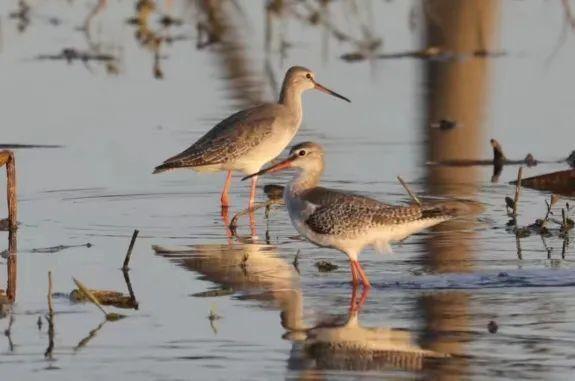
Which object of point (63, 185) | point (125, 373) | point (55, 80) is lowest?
point (125, 373)

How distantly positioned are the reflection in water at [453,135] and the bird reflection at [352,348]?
14cm

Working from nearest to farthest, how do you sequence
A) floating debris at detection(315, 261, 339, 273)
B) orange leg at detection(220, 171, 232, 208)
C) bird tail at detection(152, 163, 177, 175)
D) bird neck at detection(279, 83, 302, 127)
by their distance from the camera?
floating debris at detection(315, 261, 339, 273), orange leg at detection(220, 171, 232, 208), bird tail at detection(152, 163, 177, 175), bird neck at detection(279, 83, 302, 127)

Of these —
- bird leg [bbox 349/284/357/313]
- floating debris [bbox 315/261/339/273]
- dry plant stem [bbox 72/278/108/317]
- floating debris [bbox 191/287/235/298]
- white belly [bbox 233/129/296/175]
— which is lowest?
bird leg [bbox 349/284/357/313]

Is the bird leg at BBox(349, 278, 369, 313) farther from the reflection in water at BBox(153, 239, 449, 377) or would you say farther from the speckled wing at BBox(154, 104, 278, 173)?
the speckled wing at BBox(154, 104, 278, 173)

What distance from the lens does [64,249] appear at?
11531 mm

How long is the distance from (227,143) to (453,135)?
2814 millimetres

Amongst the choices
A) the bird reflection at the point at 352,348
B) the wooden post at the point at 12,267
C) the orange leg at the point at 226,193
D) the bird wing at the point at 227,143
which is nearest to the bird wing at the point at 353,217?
the bird reflection at the point at 352,348

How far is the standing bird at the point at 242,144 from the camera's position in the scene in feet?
45.8

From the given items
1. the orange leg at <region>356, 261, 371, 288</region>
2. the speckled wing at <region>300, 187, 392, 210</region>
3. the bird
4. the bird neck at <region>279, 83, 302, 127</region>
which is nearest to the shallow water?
the orange leg at <region>356, 261, 371, 288</region>

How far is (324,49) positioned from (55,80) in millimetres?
3757

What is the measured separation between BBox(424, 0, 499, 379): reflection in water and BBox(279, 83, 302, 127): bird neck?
1.28m

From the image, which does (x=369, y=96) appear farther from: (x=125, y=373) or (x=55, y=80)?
(x=125, y=373)

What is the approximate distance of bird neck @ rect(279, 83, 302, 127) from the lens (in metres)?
14.7

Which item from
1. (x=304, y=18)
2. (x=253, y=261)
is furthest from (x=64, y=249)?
(x=304, y=18)
